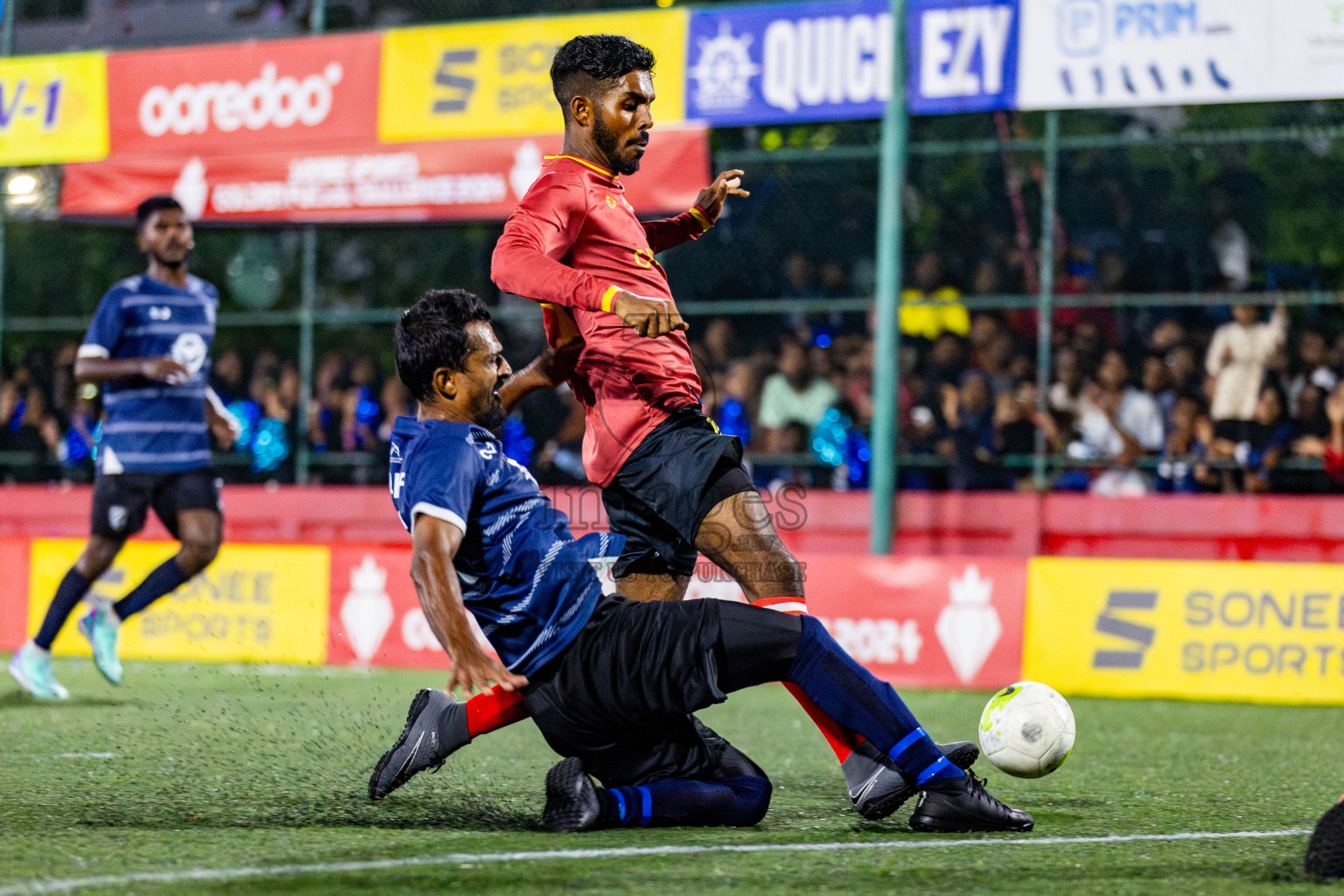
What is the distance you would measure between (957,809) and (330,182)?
10.1m

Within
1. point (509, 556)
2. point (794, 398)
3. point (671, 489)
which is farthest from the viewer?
point (794, 398)

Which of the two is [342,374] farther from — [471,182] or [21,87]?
[21,87]

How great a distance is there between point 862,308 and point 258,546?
4.73 m

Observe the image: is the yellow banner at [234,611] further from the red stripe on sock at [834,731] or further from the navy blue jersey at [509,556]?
the red stripe on sock at [834,731]

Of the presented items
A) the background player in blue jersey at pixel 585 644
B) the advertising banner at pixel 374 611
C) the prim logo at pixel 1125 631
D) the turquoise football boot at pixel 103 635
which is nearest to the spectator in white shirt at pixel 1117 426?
the prim logo at pixel 1125 631

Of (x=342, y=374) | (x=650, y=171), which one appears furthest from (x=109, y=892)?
(x=342, y=374)

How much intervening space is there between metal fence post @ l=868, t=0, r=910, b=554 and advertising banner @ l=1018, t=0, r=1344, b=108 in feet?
2.64

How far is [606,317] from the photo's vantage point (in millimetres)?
4711

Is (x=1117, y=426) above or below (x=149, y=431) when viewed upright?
above

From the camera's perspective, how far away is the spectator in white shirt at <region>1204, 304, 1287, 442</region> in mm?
11078

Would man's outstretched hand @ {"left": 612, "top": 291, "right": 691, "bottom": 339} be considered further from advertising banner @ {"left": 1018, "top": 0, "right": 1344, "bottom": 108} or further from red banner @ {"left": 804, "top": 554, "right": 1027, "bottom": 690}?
advertising banner @ {"left": 1018, "top": 0, "right": 1344, "bottom": 108}

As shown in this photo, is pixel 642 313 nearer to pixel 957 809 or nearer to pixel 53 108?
pixel 957 809

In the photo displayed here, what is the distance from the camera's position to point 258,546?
10.6m

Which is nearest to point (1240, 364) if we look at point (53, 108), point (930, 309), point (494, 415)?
point (930, 309)
